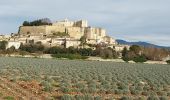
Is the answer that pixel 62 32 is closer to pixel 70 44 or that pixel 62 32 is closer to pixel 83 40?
pixel 83 40

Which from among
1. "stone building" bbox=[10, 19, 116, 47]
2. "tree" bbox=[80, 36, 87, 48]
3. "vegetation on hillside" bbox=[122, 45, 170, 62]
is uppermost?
"stone building" bbox=[10, 19, 116, 47]

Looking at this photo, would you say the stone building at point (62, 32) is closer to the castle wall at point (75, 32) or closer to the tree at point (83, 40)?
the castle wall at point (75, 32)

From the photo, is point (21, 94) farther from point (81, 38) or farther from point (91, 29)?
point (91, 29)

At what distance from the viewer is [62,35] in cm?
16000

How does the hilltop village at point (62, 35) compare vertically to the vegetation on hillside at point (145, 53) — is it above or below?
above

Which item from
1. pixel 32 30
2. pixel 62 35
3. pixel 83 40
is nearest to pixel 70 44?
pixel 83 40

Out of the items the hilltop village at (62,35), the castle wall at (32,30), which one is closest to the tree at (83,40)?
the hilltop village at (62,35)

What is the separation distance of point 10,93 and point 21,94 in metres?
0.56

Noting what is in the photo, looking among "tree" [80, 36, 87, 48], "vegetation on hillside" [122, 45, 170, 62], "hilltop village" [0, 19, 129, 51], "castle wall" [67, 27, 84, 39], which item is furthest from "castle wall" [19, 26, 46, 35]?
"vegetation on hillside" [122, 45, 170, 62]

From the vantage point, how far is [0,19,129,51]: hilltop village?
5782 inches

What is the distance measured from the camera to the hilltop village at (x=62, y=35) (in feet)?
482

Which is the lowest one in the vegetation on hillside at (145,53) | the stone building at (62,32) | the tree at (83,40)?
the vegetation on hillside at (145,53)

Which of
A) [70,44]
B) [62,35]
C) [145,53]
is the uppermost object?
[62,35]

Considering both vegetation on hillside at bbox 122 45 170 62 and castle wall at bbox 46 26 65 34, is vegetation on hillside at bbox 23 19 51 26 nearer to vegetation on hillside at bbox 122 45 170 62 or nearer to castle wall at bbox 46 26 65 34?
castle wall at bbox 46 26 65 34
